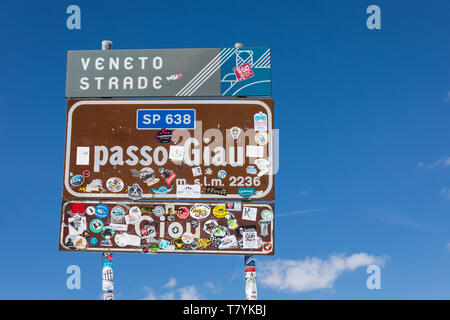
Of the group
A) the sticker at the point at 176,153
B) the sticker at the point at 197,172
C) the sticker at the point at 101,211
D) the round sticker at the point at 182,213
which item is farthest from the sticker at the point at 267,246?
the sticker at the point at 101,211

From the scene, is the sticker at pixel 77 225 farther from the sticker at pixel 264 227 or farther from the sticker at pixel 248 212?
the sticker at pixel 264 227

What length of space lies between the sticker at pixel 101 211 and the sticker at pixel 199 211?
1.83 m

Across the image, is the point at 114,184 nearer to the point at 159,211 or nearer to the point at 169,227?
the point at 159,211

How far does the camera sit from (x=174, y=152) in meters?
11.0

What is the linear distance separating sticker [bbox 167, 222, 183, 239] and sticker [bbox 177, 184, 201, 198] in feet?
2.01

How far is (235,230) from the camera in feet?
35.0

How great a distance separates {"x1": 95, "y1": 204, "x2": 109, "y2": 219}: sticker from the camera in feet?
35.8

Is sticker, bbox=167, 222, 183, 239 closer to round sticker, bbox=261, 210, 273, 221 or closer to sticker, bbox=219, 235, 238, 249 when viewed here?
sticker, bbox=219, 235, 238, 249

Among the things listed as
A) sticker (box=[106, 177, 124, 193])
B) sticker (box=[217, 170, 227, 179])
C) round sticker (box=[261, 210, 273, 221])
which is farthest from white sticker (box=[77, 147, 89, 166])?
round sticker (box=[261, 210, 273, 221])

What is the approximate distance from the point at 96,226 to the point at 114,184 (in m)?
0.98
